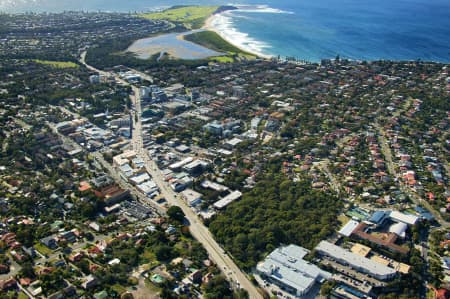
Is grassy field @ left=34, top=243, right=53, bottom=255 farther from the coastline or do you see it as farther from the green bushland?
the coastline

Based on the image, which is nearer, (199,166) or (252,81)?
(199,166)

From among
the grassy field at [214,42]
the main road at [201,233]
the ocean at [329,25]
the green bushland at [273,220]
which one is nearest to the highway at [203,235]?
the main road at [201,233]

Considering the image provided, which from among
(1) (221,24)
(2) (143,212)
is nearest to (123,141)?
(2) (143,212)

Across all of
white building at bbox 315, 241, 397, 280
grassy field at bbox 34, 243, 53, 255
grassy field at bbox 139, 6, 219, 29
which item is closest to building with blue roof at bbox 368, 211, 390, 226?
white building at bbox 315, 241, 397, 280

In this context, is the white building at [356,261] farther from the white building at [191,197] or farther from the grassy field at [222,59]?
the grassy field at [222,59]

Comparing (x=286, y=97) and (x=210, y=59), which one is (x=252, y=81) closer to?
(x=286, y=97)

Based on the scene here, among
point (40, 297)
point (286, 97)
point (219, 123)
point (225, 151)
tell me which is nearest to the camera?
point (40, 297)
